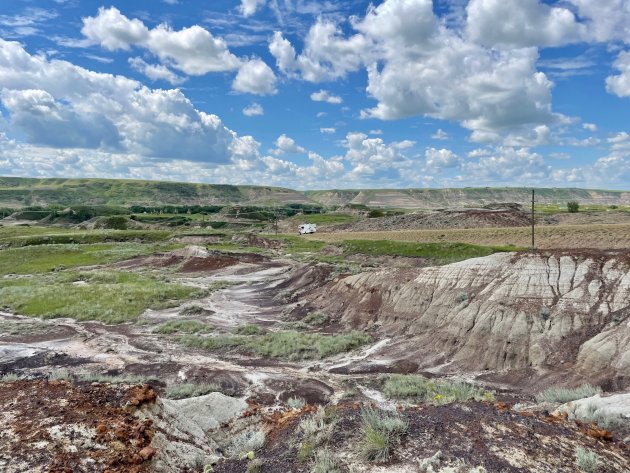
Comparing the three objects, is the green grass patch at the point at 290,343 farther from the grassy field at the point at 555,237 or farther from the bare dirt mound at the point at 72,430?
the grassy field at the point at 555,237

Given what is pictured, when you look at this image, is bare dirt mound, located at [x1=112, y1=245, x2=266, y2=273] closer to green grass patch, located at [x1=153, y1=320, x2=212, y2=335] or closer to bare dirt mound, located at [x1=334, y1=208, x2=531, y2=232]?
green grass patch, located at [x1=153, y1=320, x2=212, y2=335]

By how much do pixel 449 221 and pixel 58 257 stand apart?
3421 inches

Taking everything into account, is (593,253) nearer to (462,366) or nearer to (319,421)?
(462,366)

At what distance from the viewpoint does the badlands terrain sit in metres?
8.80

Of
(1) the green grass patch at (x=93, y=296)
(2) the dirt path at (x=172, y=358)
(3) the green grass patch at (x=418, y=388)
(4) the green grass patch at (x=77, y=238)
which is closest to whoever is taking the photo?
(3) the green grass patch at (x=418, y=388)

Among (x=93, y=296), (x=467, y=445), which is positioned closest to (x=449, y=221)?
(x=93, y=296)

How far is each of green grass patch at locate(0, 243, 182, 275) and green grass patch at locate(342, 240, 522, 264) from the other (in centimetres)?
3713

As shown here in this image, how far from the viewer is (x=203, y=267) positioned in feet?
198

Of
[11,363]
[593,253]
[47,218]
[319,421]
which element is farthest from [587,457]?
[47,218]

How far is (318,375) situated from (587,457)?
1380 cm

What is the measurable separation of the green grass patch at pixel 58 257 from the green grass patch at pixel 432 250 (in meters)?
37.1

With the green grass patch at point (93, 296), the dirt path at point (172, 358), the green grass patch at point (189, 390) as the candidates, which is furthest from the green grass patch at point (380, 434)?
the green grass patch at point (93, 296)

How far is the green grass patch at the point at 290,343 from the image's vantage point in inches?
963

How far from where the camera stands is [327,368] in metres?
22.3
